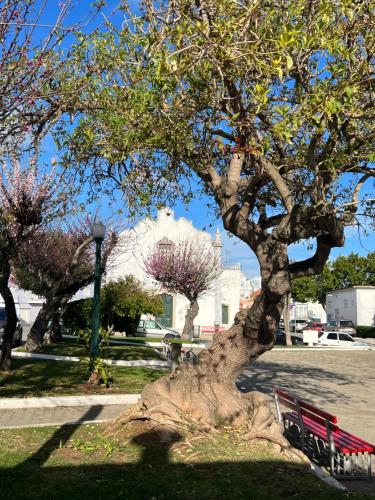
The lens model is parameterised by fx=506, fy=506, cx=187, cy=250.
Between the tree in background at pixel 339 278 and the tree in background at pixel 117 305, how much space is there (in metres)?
35.0

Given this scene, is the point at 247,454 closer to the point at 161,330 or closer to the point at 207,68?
the point at 207,68

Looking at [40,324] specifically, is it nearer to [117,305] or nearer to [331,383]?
[331,383]

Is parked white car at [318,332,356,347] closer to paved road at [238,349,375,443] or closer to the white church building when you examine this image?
paved road at [238,349,375,443]

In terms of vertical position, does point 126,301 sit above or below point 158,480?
above

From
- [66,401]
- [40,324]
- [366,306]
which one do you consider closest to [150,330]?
[40,324]

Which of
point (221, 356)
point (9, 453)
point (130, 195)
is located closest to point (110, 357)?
point (130, 195)

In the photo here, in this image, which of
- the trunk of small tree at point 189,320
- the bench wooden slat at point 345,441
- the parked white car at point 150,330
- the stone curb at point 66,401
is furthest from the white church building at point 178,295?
the bench wooden slat at point 345,441

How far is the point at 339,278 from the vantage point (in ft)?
210

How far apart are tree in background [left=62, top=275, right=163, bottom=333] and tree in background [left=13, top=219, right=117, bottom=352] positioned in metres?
4.96

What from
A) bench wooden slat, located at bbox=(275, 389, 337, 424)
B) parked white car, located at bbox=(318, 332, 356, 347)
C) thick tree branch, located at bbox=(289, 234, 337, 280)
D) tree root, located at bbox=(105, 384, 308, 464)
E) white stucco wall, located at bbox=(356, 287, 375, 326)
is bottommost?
tree root, located at bbox=(105, 384, 308, 464)

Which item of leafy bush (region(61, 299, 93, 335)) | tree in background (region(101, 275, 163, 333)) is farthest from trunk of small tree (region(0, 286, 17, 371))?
leafy bush (region(61, 299, 93, 335))

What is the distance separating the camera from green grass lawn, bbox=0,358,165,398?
10484 mm

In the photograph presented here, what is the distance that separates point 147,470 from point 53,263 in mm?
17111

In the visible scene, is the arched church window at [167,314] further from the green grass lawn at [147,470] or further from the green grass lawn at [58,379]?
the green grass lawn at [147,470]
